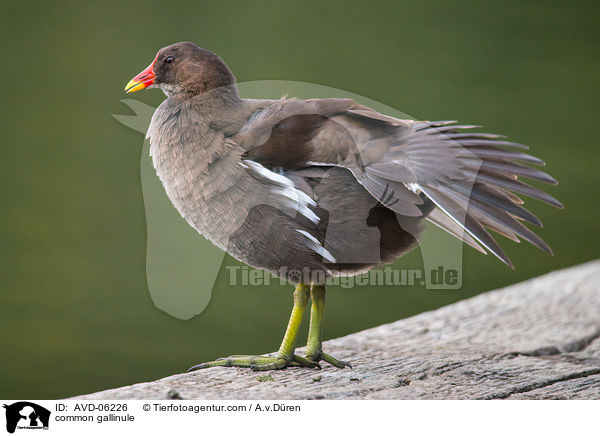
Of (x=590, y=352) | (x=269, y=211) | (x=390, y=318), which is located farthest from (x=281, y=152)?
(x=390, y=318)

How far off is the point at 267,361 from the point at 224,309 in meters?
0.91

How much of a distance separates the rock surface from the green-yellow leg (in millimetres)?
27

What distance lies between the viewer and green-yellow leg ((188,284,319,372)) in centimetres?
165

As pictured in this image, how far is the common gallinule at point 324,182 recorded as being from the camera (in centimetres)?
150

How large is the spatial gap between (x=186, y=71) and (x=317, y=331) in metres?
0.67

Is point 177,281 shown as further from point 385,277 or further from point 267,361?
point 385,277

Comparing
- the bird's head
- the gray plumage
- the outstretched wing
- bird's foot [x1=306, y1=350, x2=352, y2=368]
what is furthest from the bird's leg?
the bird's head

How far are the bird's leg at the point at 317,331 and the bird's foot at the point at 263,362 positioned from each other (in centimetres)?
3

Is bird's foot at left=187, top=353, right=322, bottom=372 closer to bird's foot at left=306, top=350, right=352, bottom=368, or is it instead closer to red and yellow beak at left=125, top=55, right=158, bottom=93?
bird's foot at left=306, top=350, right=352, bottom=368

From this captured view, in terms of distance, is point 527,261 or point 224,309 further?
point 527,261

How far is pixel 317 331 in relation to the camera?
5.71 feet

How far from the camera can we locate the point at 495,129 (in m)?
2.97

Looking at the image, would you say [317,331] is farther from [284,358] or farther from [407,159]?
[407,159]
